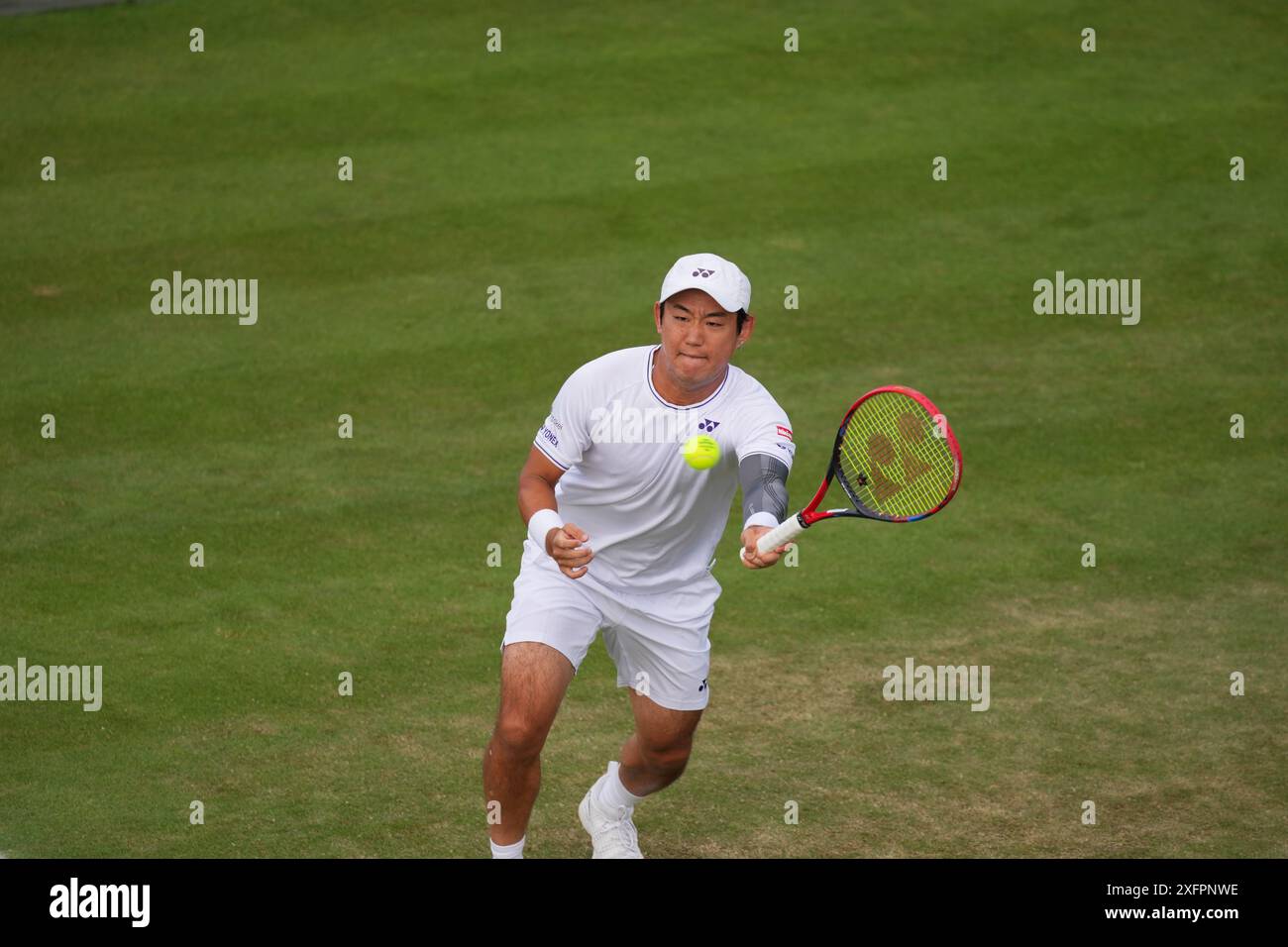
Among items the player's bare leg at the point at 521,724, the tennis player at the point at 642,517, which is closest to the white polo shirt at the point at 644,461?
the tennis player at the point at 642,517

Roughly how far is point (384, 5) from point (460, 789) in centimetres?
1207

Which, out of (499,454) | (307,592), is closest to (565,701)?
(307,592)

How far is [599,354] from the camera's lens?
12.3 m

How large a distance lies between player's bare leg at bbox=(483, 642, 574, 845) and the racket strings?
1419 millimetres

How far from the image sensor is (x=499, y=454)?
431 inches

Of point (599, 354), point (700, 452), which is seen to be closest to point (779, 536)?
point (700, 452)

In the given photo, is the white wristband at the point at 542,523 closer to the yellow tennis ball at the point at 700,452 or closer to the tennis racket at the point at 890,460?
the yellow tennis ball at the point at 700,452

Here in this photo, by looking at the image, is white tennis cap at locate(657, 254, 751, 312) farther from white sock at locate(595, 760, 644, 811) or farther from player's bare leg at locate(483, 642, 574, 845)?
white sock at locate(595, 760, 644, 811)

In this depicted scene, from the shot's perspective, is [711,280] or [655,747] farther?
[655,747]

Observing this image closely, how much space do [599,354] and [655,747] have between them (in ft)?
20.2

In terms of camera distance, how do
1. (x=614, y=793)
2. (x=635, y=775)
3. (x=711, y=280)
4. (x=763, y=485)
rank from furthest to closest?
(x=614, y=793) < (x=635, y=775) < (x=711, y=280) < (x=763, y=485)

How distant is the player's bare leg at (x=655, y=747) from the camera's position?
6.48m

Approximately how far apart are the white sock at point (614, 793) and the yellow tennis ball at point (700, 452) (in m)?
1.48

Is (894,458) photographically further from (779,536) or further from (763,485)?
(779,536)
